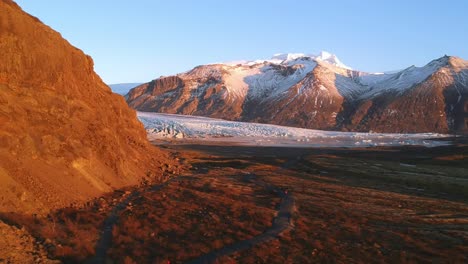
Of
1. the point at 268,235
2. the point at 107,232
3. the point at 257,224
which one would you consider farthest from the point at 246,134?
the point at 107,232

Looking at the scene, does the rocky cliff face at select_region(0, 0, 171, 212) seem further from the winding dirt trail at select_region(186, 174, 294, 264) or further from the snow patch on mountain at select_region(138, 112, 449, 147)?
Result: the snow patch on mountain at select_region(138, 112, 449, 147)

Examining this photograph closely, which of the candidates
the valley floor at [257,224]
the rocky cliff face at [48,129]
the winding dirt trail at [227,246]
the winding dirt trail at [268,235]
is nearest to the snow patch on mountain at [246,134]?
the valley floor at [257,224]

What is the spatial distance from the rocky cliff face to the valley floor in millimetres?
1322

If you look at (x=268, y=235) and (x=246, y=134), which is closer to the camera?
(x=268, y=235)

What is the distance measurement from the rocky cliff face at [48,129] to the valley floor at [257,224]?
1.32 m

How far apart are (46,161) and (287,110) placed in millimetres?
178054

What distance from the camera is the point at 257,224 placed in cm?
1969

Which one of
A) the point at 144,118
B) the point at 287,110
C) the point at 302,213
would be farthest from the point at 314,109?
the point at 302,213

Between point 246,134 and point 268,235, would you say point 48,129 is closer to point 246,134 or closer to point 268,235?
point 268,235

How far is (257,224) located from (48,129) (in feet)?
37.8

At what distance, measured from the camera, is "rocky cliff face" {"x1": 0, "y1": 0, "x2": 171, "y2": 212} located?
19.2m

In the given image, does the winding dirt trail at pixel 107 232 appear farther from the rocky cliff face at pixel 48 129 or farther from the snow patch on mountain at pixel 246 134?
the snow patch on mountain at pixel 246 134

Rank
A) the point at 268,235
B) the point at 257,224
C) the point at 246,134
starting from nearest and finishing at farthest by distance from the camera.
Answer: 1. the point at 268,235
2. the point at 257,224
3. the point at 246,134

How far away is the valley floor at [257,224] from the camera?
1536 cm
